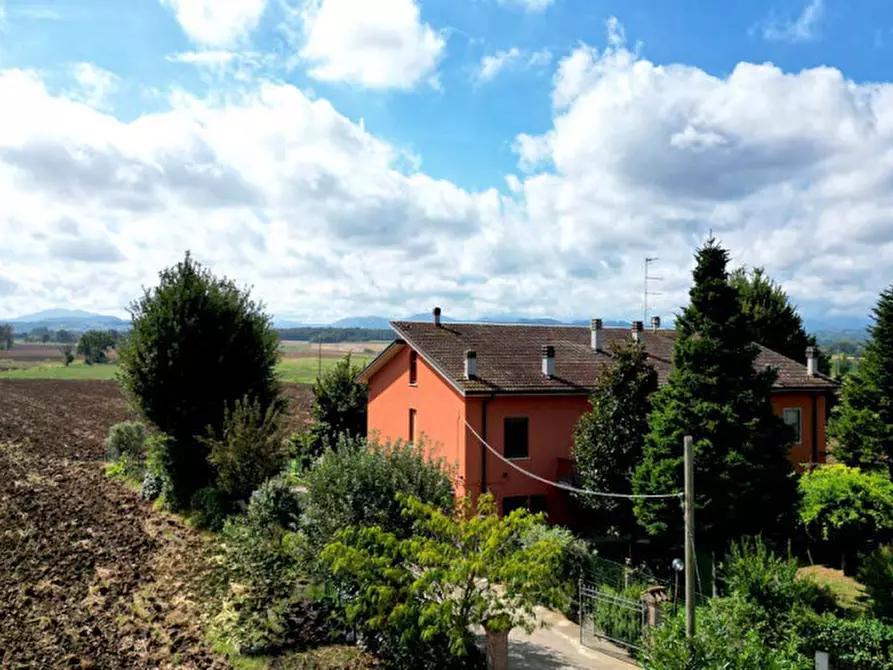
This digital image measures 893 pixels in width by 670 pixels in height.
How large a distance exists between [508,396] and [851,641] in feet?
46.1

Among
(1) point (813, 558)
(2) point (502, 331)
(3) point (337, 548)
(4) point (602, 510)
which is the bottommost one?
(1) point (813, 558)

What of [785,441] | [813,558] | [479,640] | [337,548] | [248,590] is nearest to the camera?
[337,548]

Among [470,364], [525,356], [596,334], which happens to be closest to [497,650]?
[470,364]

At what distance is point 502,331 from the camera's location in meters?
31.7

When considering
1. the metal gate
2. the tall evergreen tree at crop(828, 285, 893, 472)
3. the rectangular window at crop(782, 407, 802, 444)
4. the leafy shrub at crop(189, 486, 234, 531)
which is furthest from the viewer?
the rectangular window at crop(782, 407, 802, 444)

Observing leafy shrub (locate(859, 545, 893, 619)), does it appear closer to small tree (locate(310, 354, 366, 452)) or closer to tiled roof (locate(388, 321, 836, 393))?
tiled roof (locate(388, 321, 836, 393))

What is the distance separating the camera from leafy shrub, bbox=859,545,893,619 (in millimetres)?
15055

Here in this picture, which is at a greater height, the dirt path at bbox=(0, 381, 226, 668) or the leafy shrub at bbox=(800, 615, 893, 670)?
the leafy shrub at bbox=(800, 615, 893, 670)

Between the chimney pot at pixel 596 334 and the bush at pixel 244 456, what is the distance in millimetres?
15335

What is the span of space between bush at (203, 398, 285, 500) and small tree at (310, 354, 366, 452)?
345 inches

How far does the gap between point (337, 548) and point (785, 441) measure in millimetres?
15236

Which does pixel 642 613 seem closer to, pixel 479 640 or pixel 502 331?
pixel 479 640

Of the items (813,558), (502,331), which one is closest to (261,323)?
(502,331)

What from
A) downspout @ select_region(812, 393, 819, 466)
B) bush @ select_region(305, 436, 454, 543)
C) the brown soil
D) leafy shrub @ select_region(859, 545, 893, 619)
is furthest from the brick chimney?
the brown soil
